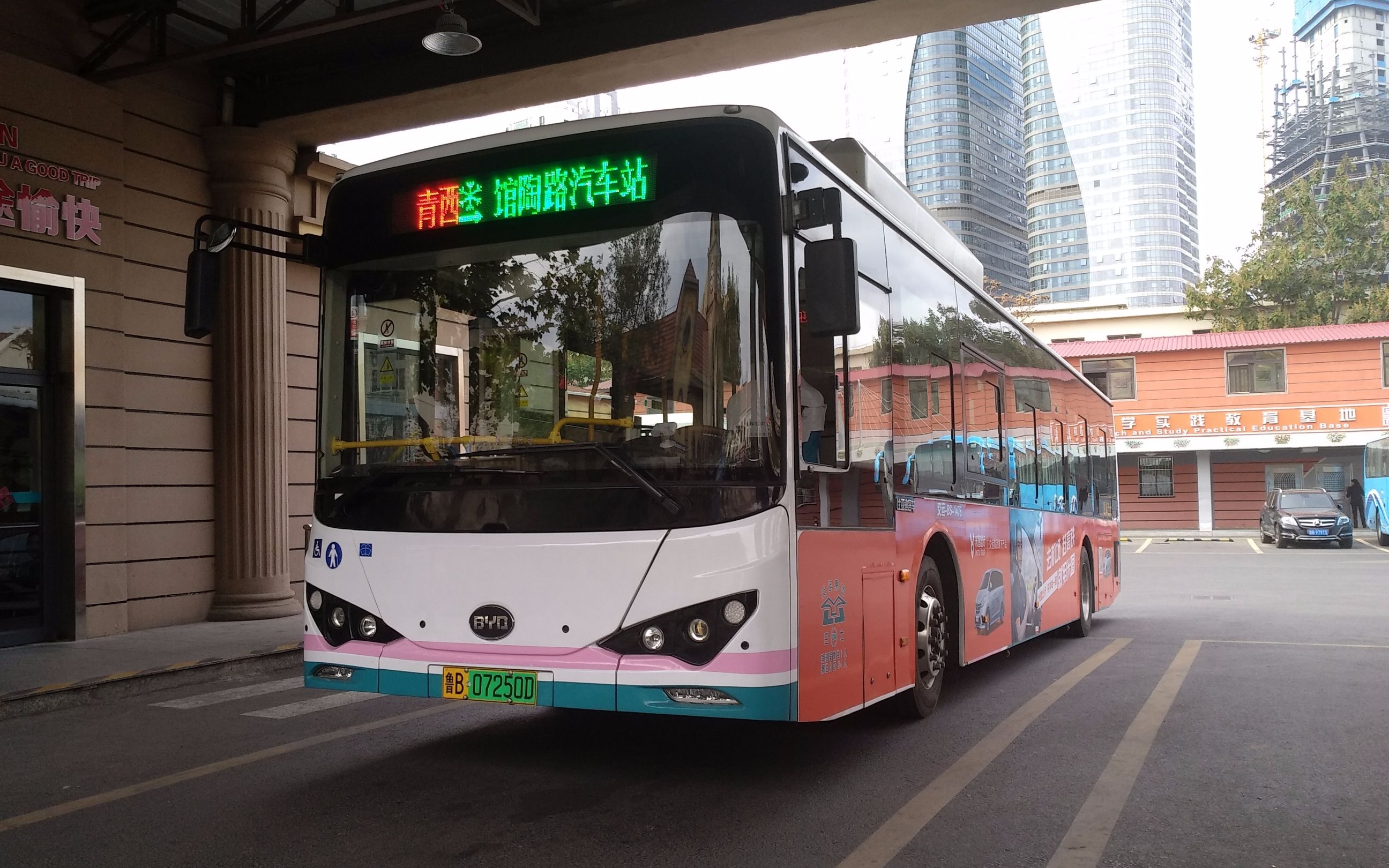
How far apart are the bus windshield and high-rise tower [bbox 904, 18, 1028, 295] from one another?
9329cm

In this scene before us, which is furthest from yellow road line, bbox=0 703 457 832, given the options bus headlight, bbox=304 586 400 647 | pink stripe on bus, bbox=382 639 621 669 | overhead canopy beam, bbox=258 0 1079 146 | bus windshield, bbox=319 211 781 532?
overhead canopy beam, bbox=258 0 1079 146

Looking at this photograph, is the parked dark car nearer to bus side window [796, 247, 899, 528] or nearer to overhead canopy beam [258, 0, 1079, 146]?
overhead canopy beam [258, 0, 1079, 146]

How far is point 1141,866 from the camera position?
13.5ft

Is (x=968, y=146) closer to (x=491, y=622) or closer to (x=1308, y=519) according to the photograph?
(x=1308, y=519)

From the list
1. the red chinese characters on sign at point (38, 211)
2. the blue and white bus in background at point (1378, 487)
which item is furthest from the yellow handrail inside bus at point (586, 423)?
the blue and white bus in background at point (1378, 487)

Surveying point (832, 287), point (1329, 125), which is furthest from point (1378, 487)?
point (1329, 125)

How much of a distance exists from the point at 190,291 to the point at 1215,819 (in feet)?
17.4

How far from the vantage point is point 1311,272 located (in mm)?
46188

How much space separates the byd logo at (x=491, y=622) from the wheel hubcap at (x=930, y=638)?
8.69ft

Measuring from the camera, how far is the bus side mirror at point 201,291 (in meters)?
5.62

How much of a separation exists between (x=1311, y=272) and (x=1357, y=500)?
13130 mm

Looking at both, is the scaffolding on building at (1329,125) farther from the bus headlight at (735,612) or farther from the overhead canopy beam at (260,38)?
the bus headlight at (735,612)

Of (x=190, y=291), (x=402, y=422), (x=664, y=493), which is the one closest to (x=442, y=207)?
(x=402, y=422)

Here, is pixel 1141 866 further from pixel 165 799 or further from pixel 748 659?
pixel 165 799
